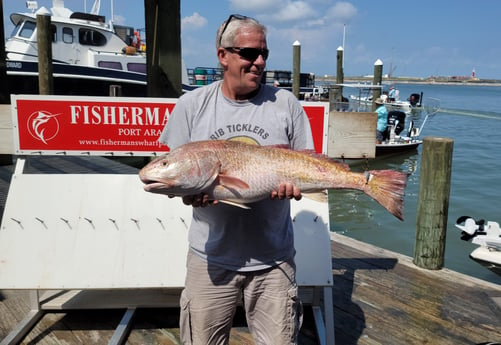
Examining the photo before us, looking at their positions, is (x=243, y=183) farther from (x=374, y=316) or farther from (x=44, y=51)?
(x=44, y=51)

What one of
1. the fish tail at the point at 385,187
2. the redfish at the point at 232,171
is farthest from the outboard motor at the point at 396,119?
the redfish at the point at 232,171

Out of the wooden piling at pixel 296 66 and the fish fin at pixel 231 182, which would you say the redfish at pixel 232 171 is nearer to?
the fish fin at pixel 231 182

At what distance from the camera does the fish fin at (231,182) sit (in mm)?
2115

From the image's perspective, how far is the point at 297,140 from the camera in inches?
92.0

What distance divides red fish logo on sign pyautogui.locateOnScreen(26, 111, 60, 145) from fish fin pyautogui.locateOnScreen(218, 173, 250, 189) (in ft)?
6.75

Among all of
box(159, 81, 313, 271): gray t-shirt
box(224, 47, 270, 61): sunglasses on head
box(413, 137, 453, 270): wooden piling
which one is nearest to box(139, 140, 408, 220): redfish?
box(159, 81, 313, 271): gray t-shirt

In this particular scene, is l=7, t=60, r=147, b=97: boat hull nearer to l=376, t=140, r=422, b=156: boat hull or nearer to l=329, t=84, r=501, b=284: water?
l=329, t=84, r=501, b=284: water

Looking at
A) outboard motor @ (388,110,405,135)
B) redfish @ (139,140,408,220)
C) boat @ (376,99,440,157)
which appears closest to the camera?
redfish @ (139,140,408,220)

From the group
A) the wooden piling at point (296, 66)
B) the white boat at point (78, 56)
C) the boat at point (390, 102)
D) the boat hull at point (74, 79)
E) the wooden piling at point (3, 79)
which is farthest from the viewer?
the wooden piling at point (296, 66)

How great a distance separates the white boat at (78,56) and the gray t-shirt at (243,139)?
13.2 meters

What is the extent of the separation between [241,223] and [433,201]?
3.15 m

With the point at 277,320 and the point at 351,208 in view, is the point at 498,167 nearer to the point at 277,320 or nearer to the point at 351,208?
the point at 351,208

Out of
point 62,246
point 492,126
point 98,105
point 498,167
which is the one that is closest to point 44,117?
point 98,105

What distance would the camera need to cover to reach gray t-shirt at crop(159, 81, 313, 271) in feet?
7.34
